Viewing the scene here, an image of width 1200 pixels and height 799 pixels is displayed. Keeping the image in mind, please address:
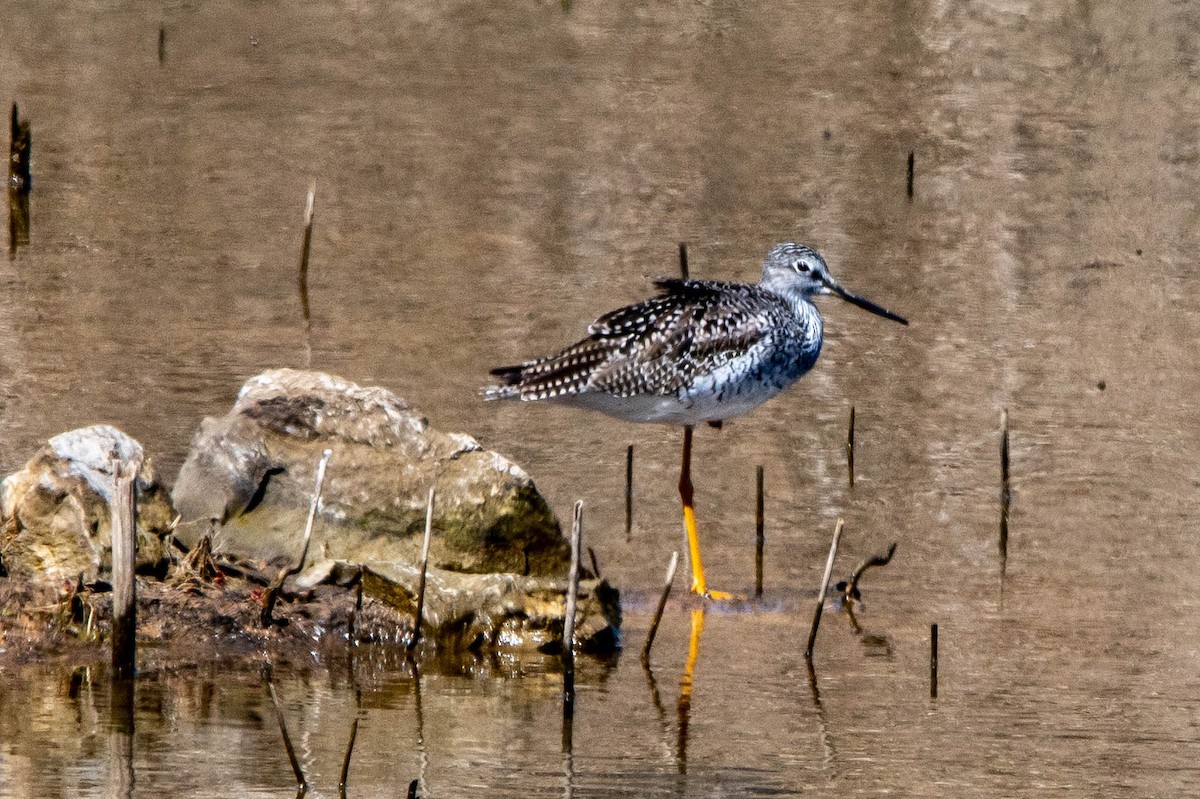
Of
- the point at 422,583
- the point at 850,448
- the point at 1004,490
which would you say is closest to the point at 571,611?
the point at 422,583

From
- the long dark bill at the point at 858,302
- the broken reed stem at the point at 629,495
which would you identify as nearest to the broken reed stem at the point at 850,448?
the long dark bill at the point at 858,302

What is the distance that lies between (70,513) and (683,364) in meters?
3.49

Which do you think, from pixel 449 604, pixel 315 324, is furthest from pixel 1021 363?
pixel 449 604

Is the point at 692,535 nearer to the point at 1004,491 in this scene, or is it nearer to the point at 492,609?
the point at 492,609

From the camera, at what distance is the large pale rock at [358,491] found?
10141 millimetres

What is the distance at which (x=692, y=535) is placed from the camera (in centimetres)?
1133

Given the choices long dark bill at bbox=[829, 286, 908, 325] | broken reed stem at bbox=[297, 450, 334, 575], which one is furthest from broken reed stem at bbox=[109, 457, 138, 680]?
long dark bill at bbox=[829, 286, 908, 325]

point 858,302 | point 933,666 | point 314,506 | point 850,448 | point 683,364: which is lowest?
point 933,666

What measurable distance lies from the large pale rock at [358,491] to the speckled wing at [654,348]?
88cm

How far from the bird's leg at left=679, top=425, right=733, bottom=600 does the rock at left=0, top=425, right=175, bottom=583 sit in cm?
287

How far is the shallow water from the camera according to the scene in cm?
874

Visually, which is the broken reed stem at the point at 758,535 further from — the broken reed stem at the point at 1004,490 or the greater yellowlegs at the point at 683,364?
the broken reed stem at the point at 1004,490

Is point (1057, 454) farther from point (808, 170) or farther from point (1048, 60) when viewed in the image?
point (1048, 60)

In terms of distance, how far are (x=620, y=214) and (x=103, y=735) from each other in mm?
12183
